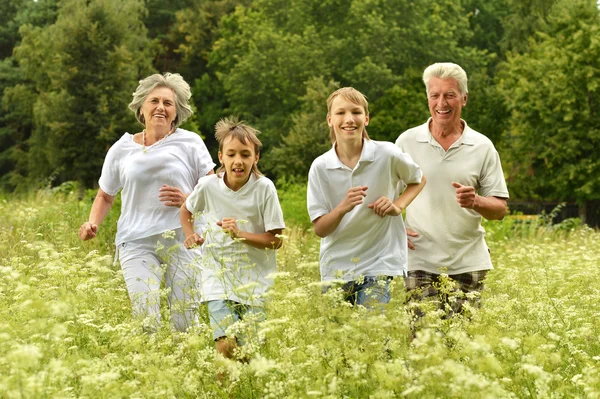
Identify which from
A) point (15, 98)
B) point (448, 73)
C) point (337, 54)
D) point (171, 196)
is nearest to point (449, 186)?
point (448, 73)

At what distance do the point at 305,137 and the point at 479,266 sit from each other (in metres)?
32.6

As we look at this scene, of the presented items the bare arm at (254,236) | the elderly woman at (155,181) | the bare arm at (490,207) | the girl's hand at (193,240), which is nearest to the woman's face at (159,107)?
the elderly woman at (155,181)

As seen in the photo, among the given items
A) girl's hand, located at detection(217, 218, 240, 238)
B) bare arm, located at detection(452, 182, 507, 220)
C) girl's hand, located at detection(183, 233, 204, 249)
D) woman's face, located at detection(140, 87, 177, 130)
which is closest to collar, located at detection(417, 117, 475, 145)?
bare arm, located at detection(452, 182, 507, 220)

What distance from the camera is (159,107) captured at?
649 cm

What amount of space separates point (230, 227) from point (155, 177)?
137 centimetres

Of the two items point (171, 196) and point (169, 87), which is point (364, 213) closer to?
point (171, 196)

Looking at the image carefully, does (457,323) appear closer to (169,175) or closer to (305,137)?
(169,175)

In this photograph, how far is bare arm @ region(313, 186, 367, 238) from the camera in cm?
522

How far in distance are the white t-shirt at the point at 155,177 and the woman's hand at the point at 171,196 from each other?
0.07 metres

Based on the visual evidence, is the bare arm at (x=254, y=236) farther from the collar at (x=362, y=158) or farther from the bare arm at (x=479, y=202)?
the bare arm at (x=479, y=202)

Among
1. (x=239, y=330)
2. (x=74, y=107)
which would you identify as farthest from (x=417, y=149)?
(x=74, y=107)

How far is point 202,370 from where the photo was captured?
4211 millimetres

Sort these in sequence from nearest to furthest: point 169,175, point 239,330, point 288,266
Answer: point 239,330 → point 169,175 → point 288,266

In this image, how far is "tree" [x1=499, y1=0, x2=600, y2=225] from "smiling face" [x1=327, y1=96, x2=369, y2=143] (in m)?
31.3
